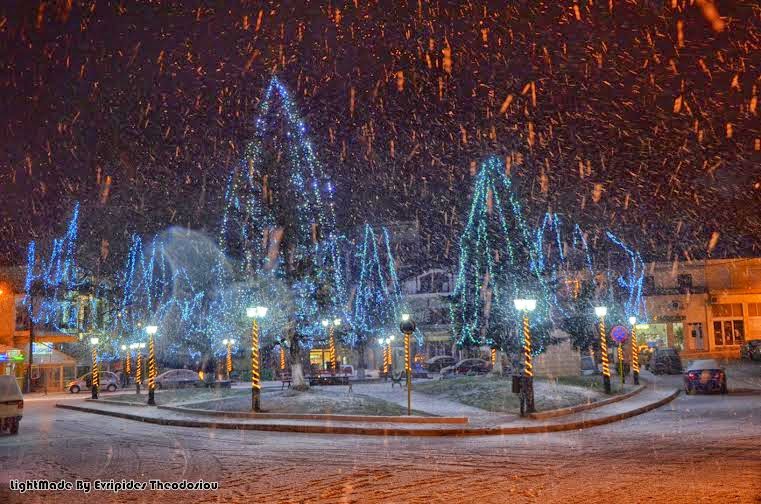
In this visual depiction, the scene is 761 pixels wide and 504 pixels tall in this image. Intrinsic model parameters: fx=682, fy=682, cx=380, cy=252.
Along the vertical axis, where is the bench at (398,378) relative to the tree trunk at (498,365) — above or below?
below

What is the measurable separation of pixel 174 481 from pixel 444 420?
382 inches

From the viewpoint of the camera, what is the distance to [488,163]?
120 ft

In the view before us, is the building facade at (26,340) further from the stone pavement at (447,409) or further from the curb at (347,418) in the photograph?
the stone pavement at (447,409)

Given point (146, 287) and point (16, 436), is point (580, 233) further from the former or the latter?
point (16, 436)

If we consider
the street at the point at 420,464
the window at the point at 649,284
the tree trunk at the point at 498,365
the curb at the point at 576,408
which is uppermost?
the window at the point at 649,284

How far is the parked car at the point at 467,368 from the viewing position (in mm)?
47469

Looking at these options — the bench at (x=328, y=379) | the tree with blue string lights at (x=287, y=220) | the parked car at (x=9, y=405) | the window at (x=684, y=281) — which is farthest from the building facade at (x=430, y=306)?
the parked car at (x=9, y=405)

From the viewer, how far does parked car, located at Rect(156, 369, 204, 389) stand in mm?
47406

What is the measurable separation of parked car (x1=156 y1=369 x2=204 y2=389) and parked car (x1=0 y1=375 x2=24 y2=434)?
84.6 feet

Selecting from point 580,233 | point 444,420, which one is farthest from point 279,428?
point 580,233

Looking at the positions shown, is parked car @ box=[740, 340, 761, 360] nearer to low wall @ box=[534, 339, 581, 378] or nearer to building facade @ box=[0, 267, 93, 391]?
low wall @ box=[534, 339, 581, 378]

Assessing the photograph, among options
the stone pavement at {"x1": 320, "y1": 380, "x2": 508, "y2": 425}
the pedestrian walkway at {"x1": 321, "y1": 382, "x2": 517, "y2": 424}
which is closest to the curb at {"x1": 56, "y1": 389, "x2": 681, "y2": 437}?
the stone pavement at {"x1": 320, "y1": 380, "x2": 508, "y2": 425}

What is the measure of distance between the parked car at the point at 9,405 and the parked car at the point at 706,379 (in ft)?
88.9

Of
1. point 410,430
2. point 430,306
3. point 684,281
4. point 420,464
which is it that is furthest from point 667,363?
point 420,464
